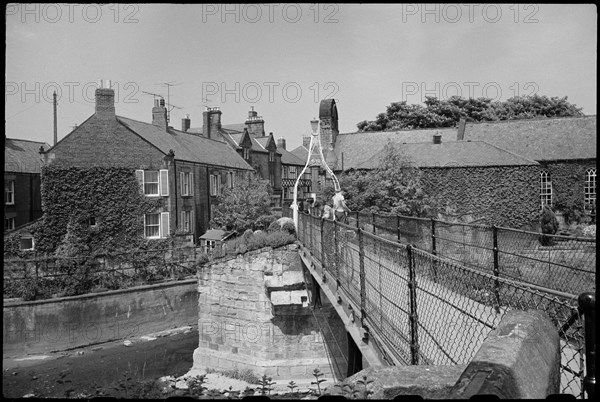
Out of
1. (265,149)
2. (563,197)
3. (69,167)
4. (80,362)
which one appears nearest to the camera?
(80,362)

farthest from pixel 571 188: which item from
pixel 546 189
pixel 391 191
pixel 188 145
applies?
pixel 188 145

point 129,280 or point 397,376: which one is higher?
point 397,376

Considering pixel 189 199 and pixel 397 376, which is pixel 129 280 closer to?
pixel 189 199

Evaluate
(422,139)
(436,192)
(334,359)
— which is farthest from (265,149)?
(334,359)

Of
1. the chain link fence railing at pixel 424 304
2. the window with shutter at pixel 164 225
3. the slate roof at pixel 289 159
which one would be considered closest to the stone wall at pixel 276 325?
the chain link fence railing at pixel 424 304

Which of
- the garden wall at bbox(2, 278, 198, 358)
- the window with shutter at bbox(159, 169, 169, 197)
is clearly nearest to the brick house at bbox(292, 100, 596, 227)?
the window with shutter at bbox(159, 169, 169, 197)

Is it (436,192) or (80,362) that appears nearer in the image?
(80,362)

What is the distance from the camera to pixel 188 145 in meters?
35.8

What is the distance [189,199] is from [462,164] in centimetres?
1758

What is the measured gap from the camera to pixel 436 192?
33344 mm

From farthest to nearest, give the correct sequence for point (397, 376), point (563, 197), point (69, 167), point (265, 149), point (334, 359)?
1. point (265, 149)
2. point (563, 197)
3. point (69, 167)
4. point (334, 359)
5. point (397, 376)

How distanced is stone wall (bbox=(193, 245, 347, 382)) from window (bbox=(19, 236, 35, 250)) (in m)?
14.8

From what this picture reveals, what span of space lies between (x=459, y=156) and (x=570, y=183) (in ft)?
27.4

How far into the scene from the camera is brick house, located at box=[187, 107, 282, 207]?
43.6 metres
